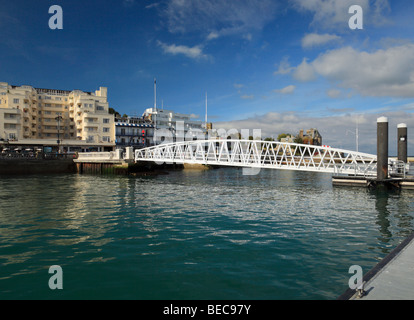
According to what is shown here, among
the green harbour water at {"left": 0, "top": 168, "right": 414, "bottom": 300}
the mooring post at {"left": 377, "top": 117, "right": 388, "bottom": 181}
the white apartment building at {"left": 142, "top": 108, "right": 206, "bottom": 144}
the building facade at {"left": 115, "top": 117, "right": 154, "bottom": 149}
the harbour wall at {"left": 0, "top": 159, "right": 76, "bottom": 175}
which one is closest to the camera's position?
the green harbour water at {"left": 0, "top": 168, "right": 414, "bottom": 300}

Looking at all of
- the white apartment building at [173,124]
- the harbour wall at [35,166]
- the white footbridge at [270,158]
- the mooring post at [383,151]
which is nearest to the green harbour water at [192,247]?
the mooring post at [383,151]

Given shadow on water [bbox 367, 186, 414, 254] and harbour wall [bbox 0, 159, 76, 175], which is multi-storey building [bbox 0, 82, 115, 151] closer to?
harbour wall [bbox 0, 159, 76, 175]

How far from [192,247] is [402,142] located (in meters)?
36.0

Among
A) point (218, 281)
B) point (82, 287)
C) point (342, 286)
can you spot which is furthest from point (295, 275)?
point (82, 287)

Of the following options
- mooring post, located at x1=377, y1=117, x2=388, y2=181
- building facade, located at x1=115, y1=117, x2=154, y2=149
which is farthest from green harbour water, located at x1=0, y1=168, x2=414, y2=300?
building facade, located at x1=115, y1=117, x2=154, y2=149

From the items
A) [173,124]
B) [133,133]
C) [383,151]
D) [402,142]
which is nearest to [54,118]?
[133,133]

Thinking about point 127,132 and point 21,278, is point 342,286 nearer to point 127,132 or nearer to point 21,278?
point 21,278

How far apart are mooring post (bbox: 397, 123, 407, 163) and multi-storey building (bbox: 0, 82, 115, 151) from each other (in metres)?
67.3

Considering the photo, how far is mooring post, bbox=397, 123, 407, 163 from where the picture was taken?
35.5m

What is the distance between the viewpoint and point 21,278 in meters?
9.16

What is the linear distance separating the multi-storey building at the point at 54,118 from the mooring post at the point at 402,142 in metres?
67.3

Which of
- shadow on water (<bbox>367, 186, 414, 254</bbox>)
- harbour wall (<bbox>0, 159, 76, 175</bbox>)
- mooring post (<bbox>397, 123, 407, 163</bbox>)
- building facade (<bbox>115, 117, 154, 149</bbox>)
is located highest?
building facade (<bbox>115, 117, 154, 149</bbox>)
